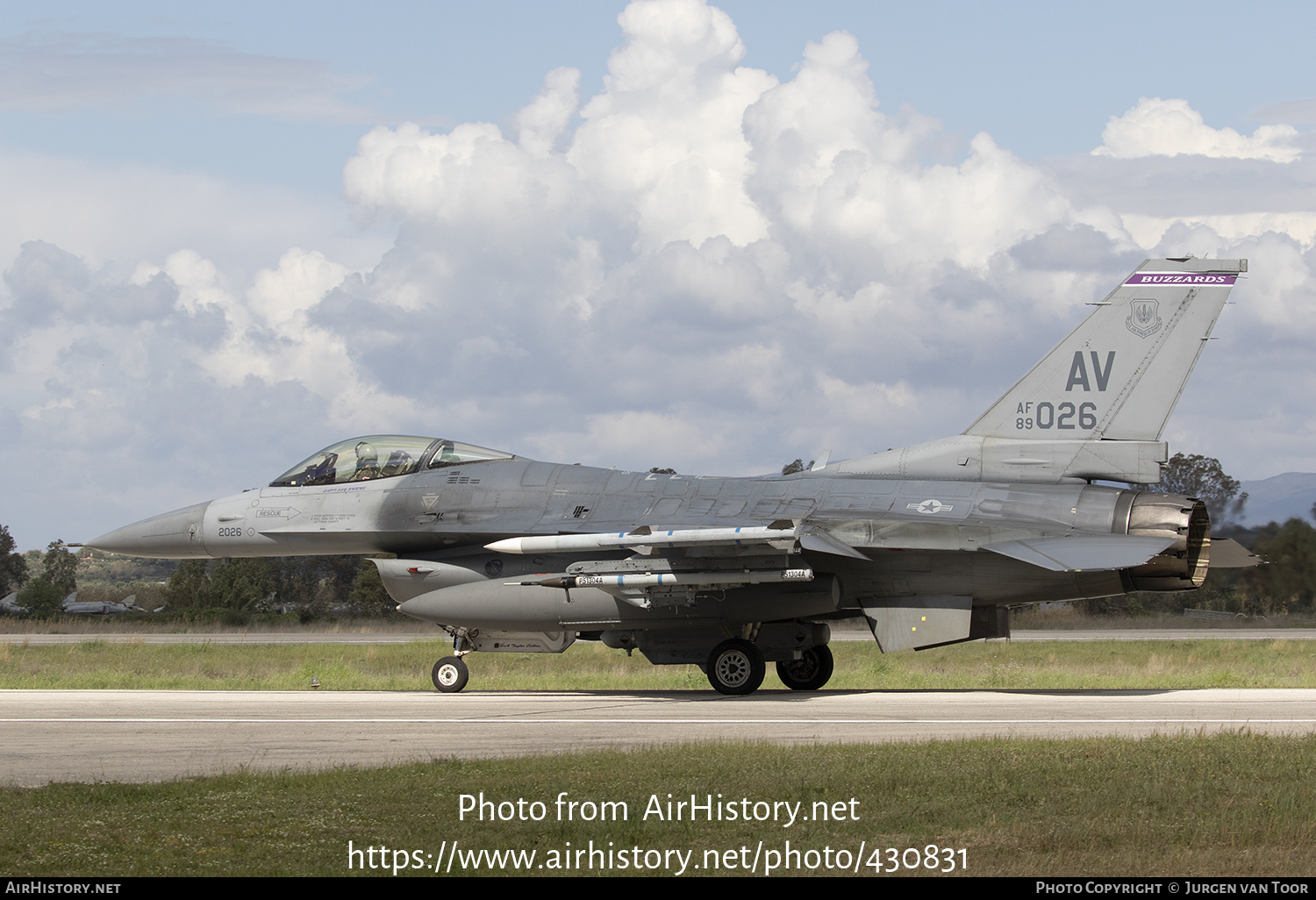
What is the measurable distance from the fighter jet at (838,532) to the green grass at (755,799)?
617 centimetres

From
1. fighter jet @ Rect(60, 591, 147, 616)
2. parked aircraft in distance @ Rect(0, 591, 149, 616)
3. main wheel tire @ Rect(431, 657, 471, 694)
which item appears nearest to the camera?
main wheel tire @ Rect(431, 657, 471, 694)

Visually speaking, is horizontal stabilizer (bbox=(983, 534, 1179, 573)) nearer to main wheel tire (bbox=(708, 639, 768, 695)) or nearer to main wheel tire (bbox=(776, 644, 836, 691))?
main wheel tire (bbox=(708, 639, 768, 695))

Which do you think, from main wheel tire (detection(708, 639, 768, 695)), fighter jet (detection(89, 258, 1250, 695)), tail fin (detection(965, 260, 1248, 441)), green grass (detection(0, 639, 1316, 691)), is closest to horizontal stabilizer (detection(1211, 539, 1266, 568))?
fighter jet (detection(89, 258, 1250, 695))

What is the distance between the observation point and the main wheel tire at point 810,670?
61.3 feet

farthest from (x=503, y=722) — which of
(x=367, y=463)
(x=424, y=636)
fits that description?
(x=424, y=636)

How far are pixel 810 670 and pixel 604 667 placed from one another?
8784 mm

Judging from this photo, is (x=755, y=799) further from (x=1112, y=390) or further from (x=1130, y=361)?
(x=1130, y=361)

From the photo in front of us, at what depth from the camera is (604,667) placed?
2675 cm

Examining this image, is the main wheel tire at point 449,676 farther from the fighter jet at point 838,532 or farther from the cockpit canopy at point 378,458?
the cockpit canopy at point 378,458

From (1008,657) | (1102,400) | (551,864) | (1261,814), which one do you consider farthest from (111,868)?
(1008,657)

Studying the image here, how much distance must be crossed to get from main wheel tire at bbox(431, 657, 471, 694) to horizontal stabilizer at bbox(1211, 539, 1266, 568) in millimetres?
10700

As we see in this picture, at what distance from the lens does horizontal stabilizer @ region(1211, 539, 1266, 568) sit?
17.4 m

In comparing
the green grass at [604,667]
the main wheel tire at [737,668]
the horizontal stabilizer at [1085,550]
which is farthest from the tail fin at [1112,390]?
the green grass at [604,667]
